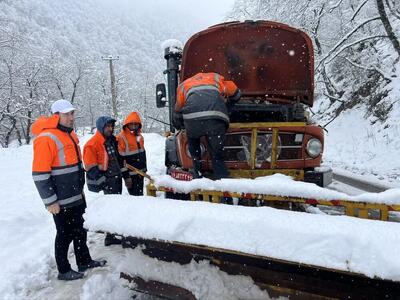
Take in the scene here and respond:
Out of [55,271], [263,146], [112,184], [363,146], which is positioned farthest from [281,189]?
[363,146]

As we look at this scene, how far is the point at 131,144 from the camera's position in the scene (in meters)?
5.37

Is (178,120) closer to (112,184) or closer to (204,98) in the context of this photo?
(204,98)

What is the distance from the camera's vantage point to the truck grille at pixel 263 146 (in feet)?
14.3

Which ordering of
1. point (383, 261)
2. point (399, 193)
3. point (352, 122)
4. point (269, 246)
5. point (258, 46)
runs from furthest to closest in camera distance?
1. point (352, 122)
2. point (258, 46)
3. point (399, 193)
4. point (269, 246)
5. point (383, 261)

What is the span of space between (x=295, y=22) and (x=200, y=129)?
494 inches

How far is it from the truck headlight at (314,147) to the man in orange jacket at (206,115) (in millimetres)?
1035

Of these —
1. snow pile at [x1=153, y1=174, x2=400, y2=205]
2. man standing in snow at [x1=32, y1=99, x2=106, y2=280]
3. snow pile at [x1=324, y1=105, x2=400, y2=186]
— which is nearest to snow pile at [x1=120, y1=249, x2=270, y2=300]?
snow pile at [x1=153, y1=174, x2=400, y2=205]

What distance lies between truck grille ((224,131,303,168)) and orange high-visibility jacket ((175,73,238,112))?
523 millimetres

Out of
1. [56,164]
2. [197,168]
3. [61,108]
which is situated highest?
[61,108]

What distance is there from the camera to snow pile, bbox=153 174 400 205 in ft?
8.20

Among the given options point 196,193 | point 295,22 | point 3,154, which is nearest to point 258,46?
point 196,193

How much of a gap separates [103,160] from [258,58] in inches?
107

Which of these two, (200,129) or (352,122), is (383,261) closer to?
(200,129)

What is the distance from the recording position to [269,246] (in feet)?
7.52
